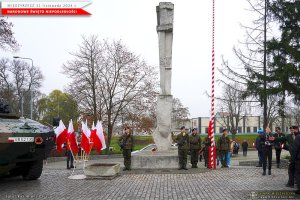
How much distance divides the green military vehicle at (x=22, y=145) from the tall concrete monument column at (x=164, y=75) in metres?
4.81

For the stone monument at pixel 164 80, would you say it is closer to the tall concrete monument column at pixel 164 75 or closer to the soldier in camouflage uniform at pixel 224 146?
the tall concrete monument column at pixel 164 75

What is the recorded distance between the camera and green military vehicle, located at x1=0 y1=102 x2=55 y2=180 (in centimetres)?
1147

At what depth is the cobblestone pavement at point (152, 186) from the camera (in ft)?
32.6

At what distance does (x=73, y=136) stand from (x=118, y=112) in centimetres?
2120

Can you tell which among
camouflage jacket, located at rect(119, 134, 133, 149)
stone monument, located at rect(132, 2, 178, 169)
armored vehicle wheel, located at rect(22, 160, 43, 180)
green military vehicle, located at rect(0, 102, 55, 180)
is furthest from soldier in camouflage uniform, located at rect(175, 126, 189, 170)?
armored vehicle wheel, located at rect(22, 160, 43, 180)

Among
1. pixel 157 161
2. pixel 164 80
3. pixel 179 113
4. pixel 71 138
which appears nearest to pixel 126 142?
pixel 157 161

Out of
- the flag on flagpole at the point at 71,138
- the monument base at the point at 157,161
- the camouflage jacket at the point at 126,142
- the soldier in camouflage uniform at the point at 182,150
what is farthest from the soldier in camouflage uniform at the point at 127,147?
the soldier in camouflage uniform at the point at 182,150

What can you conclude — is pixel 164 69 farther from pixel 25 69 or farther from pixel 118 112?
pixel 25 69

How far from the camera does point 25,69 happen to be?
5681cm

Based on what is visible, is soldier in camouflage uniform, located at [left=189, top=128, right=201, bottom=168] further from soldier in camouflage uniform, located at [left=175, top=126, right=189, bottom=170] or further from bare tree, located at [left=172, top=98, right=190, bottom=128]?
bare tree, located at [left=172, top=98, right=190, bottom=128]

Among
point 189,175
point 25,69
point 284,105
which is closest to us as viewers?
point 189,175

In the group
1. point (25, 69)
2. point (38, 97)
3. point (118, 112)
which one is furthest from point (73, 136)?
point (38, 97)

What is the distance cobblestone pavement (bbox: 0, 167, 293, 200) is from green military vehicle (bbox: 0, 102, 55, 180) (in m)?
0.43

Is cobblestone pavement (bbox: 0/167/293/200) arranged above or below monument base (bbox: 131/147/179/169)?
below
